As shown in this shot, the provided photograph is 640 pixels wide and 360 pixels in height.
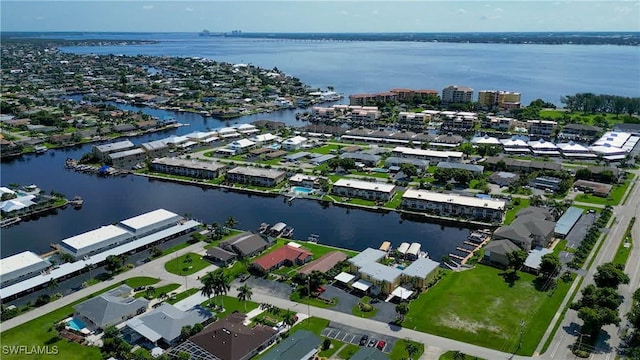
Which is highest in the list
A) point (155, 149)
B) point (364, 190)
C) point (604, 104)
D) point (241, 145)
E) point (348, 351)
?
point (604, 104)

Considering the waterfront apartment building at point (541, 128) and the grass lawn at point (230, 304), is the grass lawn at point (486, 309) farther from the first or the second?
the waterfront apartment building at point (541, 128)

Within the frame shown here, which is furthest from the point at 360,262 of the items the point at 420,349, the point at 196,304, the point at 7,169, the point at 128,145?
the point at 7,169

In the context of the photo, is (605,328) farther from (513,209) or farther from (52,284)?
(52,284)

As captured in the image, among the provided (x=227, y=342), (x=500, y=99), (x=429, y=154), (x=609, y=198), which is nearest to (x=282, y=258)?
(x=227, y=342)

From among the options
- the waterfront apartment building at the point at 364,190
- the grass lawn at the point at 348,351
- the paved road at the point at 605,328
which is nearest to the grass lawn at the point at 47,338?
the grass lawn at the point at 348,351

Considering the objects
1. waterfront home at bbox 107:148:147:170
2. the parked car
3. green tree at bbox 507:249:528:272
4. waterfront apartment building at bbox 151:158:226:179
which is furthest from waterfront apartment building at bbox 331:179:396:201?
waterfront home at bbox 107:148:147:170

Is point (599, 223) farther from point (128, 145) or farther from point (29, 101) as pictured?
point (29, 101)

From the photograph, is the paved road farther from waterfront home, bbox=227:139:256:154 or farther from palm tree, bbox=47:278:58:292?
waterfront home, bbox=227:139:256:154
